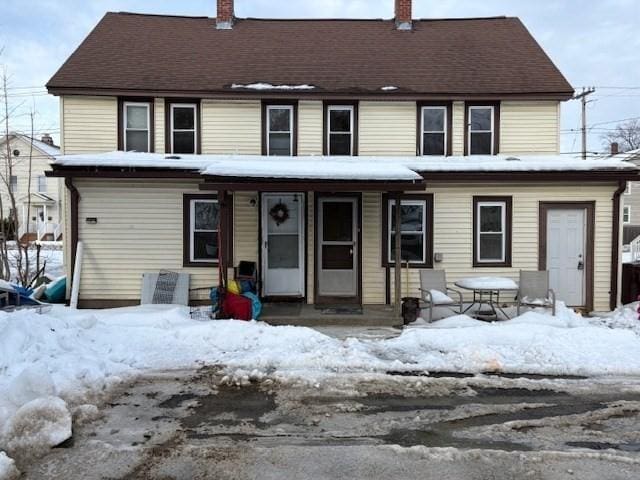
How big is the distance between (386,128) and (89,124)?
23.7ft

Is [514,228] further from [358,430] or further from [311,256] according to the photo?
[358,430]

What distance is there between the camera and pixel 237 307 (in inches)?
360

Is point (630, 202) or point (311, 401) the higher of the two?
point (630, 202)

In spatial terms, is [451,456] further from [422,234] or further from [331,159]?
[331,159]

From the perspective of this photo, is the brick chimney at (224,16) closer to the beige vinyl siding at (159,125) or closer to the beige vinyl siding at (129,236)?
the beige vinyl siding at (159,125)

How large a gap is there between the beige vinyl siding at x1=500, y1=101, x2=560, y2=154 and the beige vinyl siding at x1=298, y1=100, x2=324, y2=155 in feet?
14.9

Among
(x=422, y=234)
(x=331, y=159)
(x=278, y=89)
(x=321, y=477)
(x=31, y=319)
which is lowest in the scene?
(x=321, y=477)

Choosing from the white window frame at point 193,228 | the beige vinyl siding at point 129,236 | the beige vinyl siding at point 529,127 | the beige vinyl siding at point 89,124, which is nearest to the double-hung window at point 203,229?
the white window frame at point 193,228

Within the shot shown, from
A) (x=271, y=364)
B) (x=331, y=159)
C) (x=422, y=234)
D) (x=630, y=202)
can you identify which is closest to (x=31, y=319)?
(x=271, y=364)

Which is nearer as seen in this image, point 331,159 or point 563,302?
point 563,302

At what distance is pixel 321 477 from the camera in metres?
3.73

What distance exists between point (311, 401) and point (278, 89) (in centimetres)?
848

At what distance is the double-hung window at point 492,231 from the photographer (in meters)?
11.0

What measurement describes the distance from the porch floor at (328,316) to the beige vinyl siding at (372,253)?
1.92 ft
